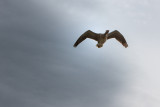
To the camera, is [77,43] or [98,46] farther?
[77,43]

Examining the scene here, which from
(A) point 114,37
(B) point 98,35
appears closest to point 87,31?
(B) point 98,35

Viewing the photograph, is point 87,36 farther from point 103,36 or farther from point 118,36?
point 118,36

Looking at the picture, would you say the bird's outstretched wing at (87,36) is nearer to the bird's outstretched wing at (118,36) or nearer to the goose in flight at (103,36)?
the goose in flight at (103,36)

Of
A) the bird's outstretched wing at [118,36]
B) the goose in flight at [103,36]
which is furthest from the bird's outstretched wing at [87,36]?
the bird's outstretched wing at [118,36]

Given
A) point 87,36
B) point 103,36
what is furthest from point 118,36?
point 87,36

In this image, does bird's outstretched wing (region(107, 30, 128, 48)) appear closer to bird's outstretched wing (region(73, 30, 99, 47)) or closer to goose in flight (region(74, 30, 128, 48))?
goose in flight (region(74, 30, 128, 48))

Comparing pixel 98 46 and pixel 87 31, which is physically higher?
pixel 87 31

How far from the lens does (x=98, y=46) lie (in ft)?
123

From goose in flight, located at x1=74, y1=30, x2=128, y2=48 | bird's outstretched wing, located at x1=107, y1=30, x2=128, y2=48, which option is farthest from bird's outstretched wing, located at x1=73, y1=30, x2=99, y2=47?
bird's outstretched wing, located at x1=107, y1=30, x2=128, y2=48

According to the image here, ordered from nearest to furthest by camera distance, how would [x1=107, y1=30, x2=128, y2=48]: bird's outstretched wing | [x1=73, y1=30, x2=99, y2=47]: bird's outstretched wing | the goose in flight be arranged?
the goose in flight, [x1=107, y1=30, x2=128, y2=48]: bird's outstretched wing, [x1=73, y1=30, x2=99, y2=47]: bird's outstretched wing

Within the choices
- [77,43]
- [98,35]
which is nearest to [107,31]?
[98,35]

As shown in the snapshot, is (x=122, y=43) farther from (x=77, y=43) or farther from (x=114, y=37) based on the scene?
(x=77, y=43)

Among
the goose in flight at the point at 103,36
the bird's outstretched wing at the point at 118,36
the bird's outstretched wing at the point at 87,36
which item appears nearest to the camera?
the goose in flight at the point at 103,36

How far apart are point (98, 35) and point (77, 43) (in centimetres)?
408
